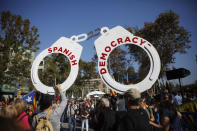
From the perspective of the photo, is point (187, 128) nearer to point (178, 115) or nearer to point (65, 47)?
point (178, 115)

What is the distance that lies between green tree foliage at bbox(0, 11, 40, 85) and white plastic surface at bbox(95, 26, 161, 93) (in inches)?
600

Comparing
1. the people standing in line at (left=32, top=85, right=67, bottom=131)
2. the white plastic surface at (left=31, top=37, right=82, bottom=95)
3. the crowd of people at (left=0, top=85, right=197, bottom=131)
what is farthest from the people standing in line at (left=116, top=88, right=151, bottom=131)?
the white plastic surface at (left=31, top=37, right=82, bottom=95)

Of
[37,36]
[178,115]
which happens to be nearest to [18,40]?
[37,36]

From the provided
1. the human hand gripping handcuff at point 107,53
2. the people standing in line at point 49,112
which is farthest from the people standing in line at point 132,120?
the people standing in line at point 49,112

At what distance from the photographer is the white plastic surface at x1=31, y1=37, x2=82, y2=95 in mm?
4078

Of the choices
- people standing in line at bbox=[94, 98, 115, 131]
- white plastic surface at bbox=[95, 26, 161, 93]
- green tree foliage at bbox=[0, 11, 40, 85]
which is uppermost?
green tree foliage at bbox=[0, 11, 40, 85]

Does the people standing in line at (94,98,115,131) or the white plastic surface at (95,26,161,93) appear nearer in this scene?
the people standing in line at (94,98,115,131)

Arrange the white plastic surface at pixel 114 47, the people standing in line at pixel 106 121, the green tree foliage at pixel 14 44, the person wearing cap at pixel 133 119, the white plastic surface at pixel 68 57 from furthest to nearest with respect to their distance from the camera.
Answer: the green tree foliage at pixel 14 44 → the white plastic surface at pixel 68 57 → the white plastic surface at pixel 114 47 → the people standing in line at pixel 106 121 → the person wearing cap at pixel 133 119

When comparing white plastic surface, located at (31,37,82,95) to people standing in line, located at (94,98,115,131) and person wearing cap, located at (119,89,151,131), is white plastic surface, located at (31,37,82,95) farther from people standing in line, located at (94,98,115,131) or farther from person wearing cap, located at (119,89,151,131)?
person wearing cap, located at (119,89,151,131)

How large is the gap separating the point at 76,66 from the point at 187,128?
3527 millimetres

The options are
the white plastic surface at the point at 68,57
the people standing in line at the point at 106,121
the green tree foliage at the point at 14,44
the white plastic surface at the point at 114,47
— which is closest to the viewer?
the people standing in line at the point at 106,121

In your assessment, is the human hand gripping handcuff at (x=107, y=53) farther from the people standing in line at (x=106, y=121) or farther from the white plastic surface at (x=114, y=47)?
the people standing in line at (x=106, y=121)

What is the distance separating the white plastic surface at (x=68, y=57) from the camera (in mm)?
4078

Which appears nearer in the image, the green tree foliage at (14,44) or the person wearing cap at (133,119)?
the person wearing cap at (133,119)
